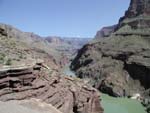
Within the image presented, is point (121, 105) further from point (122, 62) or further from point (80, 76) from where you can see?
point (80, 76)

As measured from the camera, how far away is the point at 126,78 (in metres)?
142

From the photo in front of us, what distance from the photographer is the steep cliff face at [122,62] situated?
133125 mm

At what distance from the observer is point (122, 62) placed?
154 m

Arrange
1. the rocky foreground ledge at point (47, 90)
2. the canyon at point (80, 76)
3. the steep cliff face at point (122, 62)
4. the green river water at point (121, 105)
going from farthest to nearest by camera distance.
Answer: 1. the steep cliff face at point (122, 62)
2. the green river water at point (121, 105)
3. the canyon at point (80, 76)
4. the rocky foreground ledge at point (47, 90)

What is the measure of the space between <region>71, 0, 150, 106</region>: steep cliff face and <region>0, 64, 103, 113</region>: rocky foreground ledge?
71.9 m

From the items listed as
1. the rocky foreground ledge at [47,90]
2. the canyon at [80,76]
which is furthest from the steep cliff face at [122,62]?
the rocky foreground ledge at [47,90]

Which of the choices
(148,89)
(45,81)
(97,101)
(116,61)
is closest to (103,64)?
(116,61)

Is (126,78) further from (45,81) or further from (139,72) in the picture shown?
(45,81)

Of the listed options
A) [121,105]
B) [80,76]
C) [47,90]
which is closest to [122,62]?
[80,76]

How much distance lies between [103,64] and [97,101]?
349ft

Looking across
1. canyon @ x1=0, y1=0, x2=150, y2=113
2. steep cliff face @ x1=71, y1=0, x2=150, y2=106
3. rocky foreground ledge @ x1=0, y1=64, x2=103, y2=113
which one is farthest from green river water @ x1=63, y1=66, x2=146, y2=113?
rocky foreground ledge @ x1=0, y1=64, x2=103, y2=113

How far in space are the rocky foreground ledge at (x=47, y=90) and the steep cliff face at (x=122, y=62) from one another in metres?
71.9

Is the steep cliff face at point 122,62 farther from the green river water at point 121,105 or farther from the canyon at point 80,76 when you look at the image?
the green river water at point 121,105

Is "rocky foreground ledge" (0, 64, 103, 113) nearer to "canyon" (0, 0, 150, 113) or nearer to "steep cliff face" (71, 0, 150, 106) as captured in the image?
"canyon" (0, 0, 150, 113)
